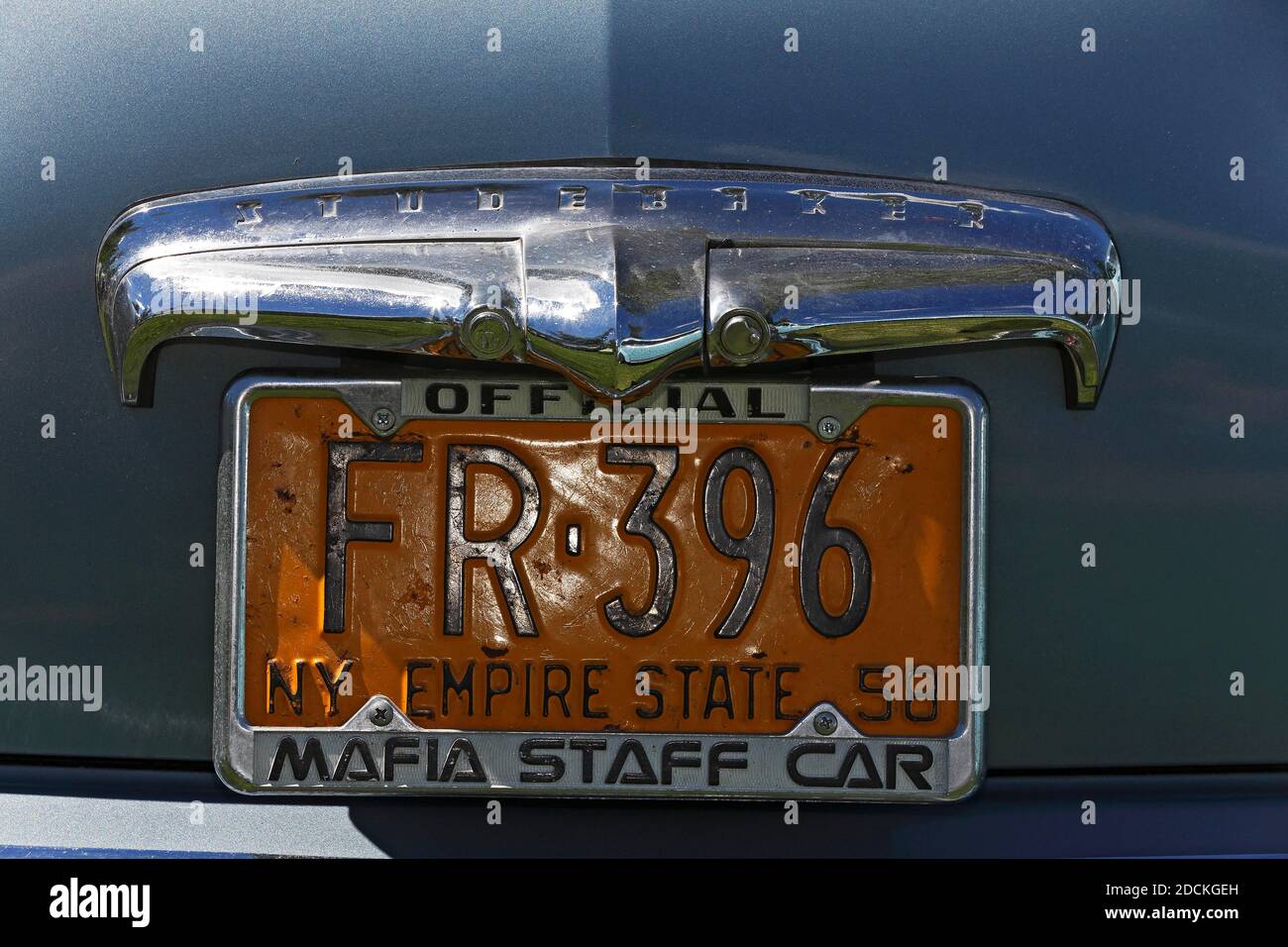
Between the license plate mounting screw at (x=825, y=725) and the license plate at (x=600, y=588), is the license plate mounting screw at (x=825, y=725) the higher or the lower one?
the lower one

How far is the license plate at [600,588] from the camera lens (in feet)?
4.55

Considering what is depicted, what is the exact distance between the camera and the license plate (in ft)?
4.55

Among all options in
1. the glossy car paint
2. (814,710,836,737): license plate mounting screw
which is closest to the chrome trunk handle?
the glossy car paint

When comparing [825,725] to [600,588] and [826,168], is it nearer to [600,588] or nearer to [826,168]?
[600,588]

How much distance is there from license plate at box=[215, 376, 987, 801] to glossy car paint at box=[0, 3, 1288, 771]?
8cm

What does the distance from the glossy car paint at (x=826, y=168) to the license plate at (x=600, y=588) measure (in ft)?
0.25

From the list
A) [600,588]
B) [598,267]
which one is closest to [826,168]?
[598,267]

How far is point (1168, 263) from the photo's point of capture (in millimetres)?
1436

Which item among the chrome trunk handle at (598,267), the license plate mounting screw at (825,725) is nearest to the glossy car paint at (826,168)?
the chrome trunk handle at (598,267)

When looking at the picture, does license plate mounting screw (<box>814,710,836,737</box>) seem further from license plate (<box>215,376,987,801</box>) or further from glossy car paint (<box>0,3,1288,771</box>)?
glossy car paint (<box>0,3,1288,771</box>)

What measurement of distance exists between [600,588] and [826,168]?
503mm

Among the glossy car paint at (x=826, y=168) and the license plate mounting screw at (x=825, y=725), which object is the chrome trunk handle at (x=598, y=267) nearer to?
the glossy car paint at (x=826, y=168)
